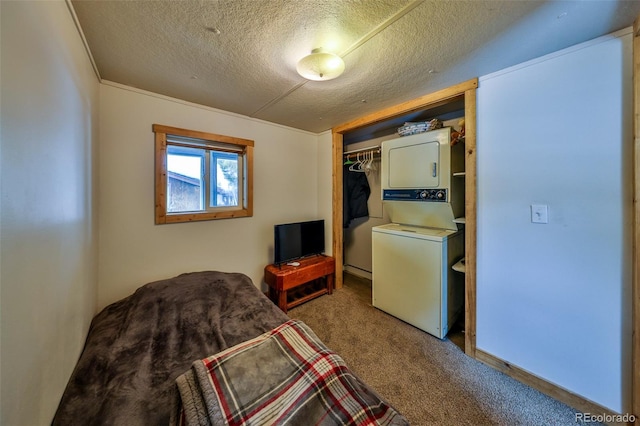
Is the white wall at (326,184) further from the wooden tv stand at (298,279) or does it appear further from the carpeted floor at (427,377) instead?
the carpeted floor at (427,377)

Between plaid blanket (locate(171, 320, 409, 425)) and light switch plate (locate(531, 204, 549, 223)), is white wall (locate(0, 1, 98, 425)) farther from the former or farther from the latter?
light switch plate (locate(531, 204, 549, 223))

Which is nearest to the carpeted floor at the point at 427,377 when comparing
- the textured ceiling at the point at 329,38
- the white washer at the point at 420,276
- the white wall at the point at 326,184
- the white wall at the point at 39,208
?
the white washer at the point at 420,276

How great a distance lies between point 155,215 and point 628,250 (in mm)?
3444

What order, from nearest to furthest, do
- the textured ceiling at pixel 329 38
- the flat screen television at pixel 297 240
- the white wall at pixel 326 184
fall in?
the textured ceiling at pixel 329 38, the flat screen television at pixel 297 240, the white wall at pixel 326 184

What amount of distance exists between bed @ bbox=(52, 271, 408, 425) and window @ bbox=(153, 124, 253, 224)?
104 centimetres

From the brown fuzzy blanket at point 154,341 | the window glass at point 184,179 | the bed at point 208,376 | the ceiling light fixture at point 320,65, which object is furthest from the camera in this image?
the window glass at point 184,179

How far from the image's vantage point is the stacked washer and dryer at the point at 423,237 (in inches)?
83.2

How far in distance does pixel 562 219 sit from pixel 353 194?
224 cm

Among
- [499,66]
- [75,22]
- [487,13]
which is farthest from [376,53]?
[75,22]

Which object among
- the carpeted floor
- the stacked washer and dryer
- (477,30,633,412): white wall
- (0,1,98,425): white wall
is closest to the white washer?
the stacked washer and dryer

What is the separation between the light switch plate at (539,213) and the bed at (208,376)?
159cm

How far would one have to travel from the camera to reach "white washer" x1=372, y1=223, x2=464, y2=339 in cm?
208

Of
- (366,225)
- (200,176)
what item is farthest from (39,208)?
(366,225)

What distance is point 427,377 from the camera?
167cm
